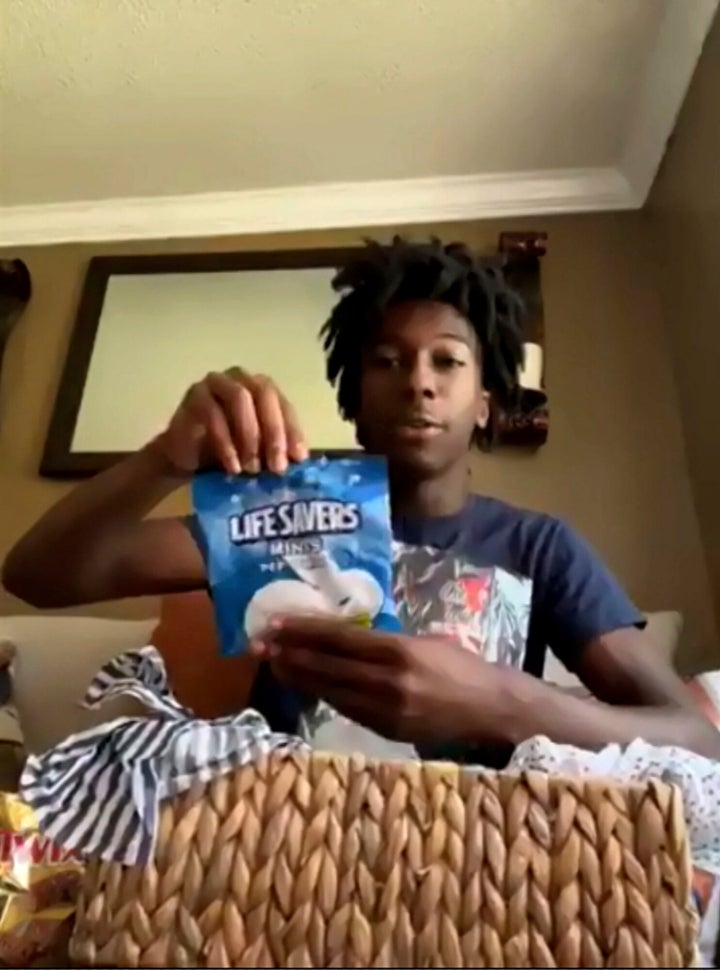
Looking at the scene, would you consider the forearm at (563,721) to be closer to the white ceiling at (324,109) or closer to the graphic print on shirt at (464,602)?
the graphic print on shirt at (464,602)

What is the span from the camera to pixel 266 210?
1.92m

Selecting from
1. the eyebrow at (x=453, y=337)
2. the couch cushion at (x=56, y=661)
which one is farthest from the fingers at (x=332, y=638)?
the couch cushion at (x=56, y=661)

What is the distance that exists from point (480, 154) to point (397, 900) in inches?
56.3

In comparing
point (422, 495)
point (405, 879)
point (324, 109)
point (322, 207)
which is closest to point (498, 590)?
point (422, 495)

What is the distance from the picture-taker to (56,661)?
138 centimetres

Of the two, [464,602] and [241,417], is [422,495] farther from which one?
[241,417]

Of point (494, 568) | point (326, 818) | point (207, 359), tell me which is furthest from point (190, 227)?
point (326, 818)

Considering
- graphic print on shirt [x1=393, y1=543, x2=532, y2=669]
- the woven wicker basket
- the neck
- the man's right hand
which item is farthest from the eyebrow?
the woven wicker basket

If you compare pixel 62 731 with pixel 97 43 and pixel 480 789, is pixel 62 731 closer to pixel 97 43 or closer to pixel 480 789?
pixel 480 789

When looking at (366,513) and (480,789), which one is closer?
(480,789)

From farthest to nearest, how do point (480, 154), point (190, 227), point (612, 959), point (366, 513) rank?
1. point (190, 227)
2. point (480, 154)
3. point (366, 513)
4. point (612, 959)

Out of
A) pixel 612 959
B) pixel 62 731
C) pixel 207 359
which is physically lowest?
pixel 612 959

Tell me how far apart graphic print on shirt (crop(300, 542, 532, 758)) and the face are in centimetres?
11

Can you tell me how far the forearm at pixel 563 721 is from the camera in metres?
0.79
